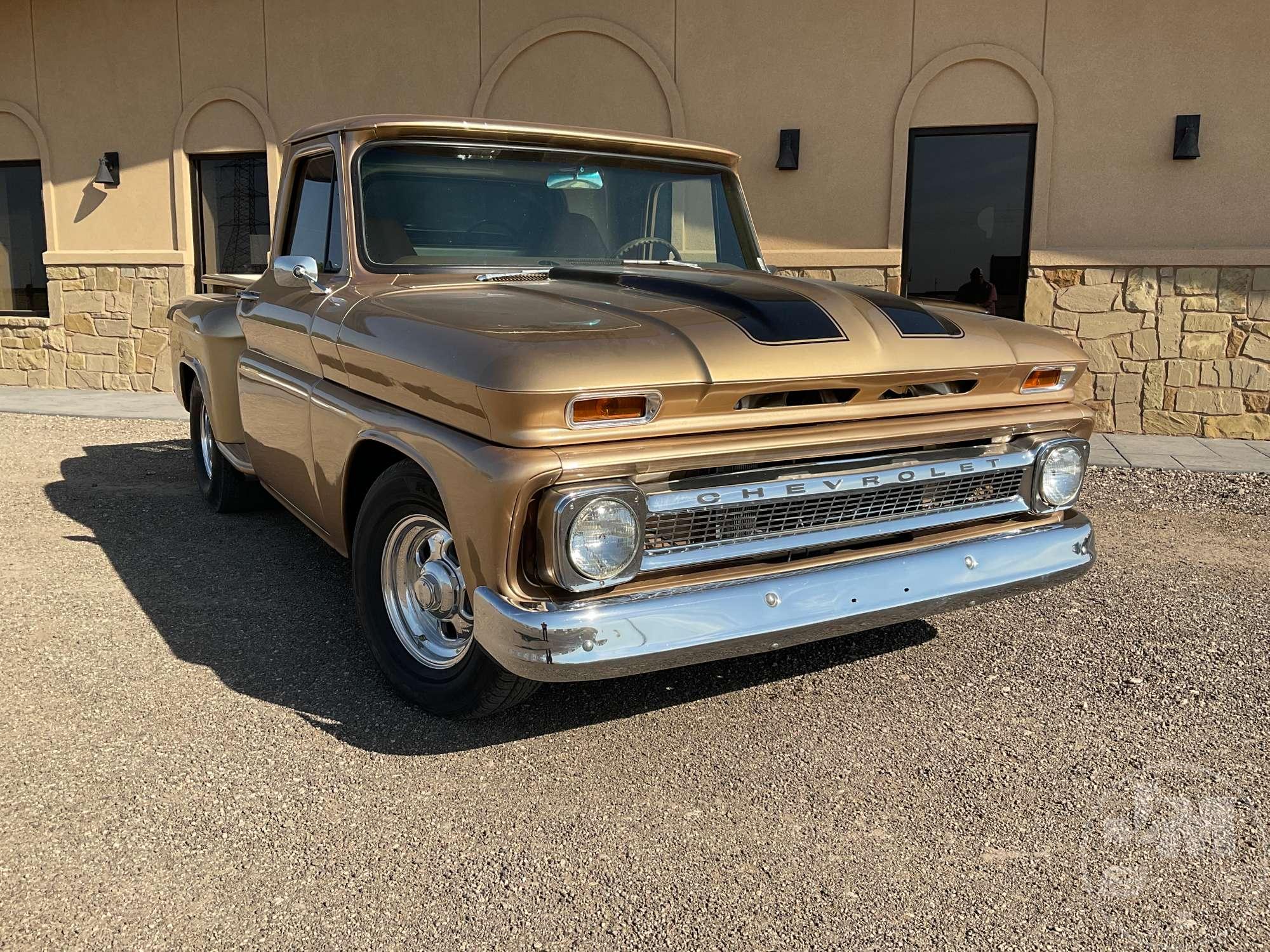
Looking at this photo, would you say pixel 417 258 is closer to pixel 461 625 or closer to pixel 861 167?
pixel 461 625

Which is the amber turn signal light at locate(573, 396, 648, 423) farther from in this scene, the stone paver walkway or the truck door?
the stone paver walkway

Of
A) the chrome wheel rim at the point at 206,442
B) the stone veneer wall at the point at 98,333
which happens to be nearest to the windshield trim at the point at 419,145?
the chrome wheel rim at the point at 206,442

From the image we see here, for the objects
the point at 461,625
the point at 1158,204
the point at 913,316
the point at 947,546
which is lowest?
the point at 461,625

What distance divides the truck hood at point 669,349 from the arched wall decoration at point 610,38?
588 centimetres

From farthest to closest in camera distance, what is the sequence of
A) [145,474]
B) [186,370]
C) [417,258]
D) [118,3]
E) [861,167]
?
[118,3], [861,167], [145,474], [186,370], [417,258]

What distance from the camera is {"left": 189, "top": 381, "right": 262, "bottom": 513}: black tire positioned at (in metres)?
5.17

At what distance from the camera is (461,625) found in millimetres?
2779

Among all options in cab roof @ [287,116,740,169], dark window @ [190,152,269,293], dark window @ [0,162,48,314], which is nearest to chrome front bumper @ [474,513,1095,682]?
cab roof @ [287,116,740,169]

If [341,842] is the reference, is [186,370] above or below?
above

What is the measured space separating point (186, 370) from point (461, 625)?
3573mm

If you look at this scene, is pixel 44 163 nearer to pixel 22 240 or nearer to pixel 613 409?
pixel 22 240

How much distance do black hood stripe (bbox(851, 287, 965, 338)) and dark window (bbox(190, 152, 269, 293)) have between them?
27.9ft

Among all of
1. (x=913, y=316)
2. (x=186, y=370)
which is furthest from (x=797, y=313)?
(x=186, y=370)

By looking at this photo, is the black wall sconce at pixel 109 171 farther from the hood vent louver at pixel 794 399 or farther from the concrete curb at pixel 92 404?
the hood vent louver at pixel 794 399
